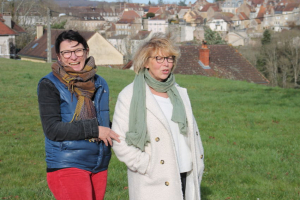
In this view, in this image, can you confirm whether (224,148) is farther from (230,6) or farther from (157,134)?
(230,6)

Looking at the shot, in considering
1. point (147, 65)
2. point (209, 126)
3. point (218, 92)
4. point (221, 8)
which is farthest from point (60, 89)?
point (221, 8)

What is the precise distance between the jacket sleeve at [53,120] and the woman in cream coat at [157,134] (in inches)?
14.0

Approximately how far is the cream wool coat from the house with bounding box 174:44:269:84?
2512 cm

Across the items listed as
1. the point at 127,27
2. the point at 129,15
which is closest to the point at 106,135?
the point at 127,27

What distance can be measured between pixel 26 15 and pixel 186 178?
225 ft

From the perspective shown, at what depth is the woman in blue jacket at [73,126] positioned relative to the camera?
341cm

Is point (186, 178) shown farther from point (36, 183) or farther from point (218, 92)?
point (218, 92)

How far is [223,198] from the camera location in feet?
19.3

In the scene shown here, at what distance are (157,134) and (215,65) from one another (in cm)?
2682

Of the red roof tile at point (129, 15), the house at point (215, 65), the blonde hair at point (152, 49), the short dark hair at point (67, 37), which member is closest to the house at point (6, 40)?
the house at point (215, 65)

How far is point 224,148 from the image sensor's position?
8516 mm

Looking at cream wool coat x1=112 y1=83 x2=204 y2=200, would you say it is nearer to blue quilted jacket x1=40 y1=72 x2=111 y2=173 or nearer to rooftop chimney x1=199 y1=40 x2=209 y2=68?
blue quilted jacket x1=40 y1=72 x2=111 y2=173

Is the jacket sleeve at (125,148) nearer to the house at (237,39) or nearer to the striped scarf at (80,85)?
the striped scarf at (80,85)

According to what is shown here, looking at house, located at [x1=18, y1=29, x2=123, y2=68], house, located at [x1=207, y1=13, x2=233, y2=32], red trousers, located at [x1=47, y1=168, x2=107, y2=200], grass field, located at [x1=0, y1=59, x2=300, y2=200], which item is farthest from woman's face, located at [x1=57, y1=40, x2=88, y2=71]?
house, located at [x1=207, y1=13, x2=233, y2=32]
